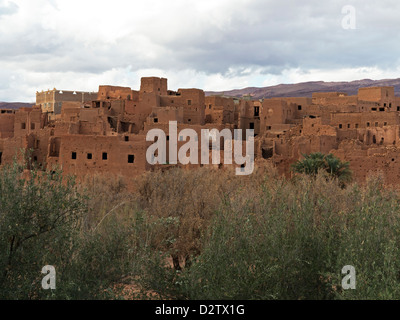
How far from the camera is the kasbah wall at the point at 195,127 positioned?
30.0m

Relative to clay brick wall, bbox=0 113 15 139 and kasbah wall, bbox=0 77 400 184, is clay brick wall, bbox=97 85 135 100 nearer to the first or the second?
kasbah wall, bbox=0 77 400 184

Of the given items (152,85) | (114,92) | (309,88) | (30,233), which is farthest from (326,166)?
(309,88)

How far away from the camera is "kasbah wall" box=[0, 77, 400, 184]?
98.4ft

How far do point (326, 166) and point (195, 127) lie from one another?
1223cm

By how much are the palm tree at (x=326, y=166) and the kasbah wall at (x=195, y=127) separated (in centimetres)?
116

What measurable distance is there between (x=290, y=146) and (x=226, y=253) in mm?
27759

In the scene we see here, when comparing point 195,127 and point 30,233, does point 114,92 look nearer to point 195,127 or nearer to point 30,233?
point 195,127

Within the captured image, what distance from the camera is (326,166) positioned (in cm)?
2834

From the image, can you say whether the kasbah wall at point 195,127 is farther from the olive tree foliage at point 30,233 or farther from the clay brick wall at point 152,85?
the olive tree foliage at point 30,233

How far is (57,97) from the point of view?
6931 cm

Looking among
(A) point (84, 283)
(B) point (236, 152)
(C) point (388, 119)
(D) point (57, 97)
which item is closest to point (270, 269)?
(A) point (84, 283)

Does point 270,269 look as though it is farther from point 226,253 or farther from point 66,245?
point 66,245

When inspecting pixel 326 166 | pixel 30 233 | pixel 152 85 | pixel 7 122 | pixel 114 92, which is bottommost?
pixel 30 233
